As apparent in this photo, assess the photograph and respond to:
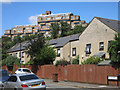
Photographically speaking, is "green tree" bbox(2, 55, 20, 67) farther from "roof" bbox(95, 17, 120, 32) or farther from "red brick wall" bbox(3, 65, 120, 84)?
"roof" bbox(95, 17, 120, 32)

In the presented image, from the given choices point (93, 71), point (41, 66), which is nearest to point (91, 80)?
point (93, 71)

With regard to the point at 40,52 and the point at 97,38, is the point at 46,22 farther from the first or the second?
the point at 97,38

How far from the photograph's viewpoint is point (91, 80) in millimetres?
24438

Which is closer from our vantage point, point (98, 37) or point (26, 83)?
point (26, 83)

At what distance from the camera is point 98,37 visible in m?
34.4

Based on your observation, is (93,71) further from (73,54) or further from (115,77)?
(73,54)

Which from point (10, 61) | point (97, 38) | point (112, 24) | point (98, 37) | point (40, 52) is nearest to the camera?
point (112, 24)

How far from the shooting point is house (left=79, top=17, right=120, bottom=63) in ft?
108

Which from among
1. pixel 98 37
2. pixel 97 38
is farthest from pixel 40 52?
pixel 98 37

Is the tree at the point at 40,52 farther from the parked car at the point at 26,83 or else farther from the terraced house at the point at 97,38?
the parked car at the point at 26,83

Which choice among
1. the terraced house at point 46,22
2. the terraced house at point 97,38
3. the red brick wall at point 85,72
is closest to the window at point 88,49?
the terraced house at point 97,38

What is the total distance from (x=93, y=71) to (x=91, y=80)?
1075mm

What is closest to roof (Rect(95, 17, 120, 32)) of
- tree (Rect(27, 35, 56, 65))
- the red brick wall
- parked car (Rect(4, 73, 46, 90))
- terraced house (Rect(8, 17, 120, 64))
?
terraced house (Rect(8, 17, 120, 64))

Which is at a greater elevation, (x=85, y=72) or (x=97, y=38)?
(x=97, y=38)
